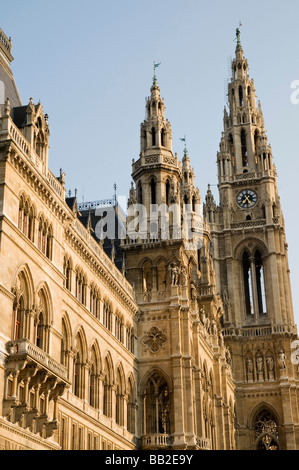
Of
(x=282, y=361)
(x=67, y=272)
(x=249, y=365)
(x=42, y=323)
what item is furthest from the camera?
(x=249, y=365)

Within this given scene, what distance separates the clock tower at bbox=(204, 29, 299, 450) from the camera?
85500mm

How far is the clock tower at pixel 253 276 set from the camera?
3366 inches

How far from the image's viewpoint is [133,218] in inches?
2507

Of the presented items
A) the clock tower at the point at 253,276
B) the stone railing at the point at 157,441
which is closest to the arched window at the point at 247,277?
the clock tower at the point at 253,276

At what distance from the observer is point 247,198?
97.9 meters

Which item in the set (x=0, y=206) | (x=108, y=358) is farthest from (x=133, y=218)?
(x=0, y=206)

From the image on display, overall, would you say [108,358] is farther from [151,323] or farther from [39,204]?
[39,204]

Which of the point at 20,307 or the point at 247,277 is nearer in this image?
Answer: the point at 20,307

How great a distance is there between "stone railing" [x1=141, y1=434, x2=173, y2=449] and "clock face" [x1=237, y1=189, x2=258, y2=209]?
47.9m

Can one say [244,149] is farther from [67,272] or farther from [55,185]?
[55,185]

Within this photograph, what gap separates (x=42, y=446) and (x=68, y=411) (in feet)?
20.7

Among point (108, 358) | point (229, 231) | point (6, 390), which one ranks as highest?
point (229, 231)

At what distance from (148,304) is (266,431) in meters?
34.4

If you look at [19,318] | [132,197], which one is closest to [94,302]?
[19,318]
